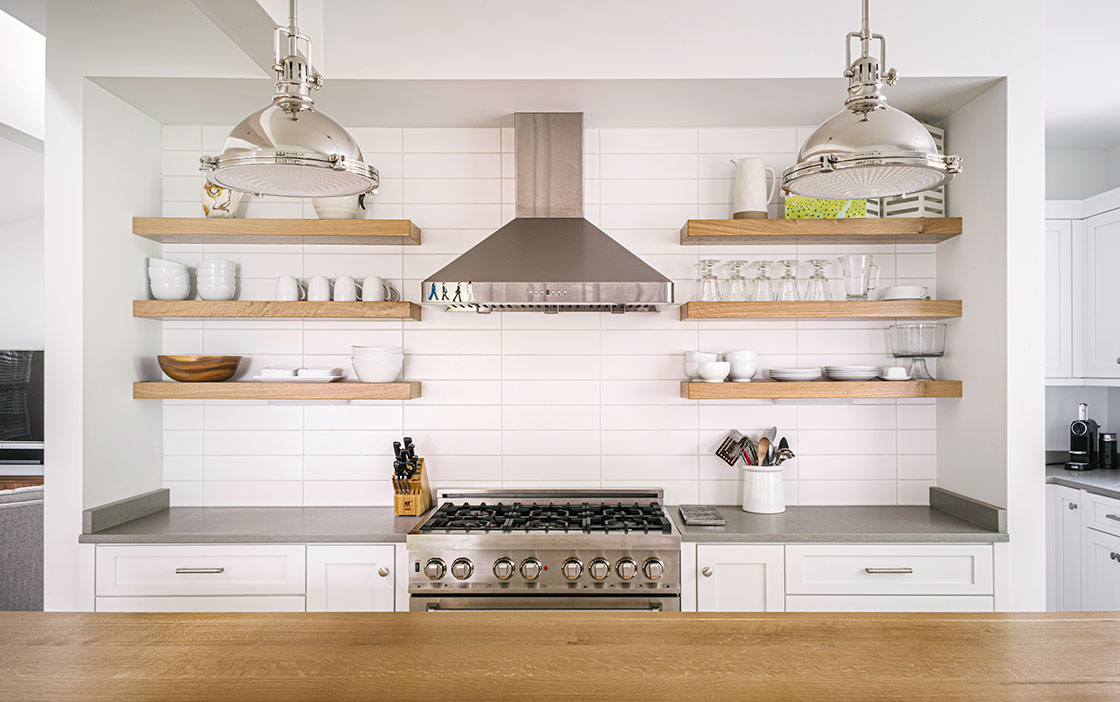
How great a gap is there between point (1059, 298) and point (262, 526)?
415cm

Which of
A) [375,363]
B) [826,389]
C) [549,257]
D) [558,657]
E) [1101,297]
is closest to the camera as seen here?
[558,657]

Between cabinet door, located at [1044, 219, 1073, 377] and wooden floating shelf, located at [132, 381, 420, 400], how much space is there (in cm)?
345

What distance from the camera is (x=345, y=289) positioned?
117 inches

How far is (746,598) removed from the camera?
264cm

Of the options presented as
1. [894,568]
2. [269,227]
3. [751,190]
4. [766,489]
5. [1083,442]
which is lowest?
[894,568]

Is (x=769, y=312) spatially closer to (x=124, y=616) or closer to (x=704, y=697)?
(x=704, y=697)

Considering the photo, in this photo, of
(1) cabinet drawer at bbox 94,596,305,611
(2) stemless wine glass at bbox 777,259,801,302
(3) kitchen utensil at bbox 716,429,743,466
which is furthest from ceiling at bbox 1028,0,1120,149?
(1) cabinet drawer at bbox 94,596,305,611

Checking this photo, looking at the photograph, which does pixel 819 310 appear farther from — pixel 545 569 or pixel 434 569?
pixel 434 569

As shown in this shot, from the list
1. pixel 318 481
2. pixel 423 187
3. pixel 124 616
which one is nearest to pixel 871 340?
pixel 423 187

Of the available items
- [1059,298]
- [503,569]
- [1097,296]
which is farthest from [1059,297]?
[503,569]

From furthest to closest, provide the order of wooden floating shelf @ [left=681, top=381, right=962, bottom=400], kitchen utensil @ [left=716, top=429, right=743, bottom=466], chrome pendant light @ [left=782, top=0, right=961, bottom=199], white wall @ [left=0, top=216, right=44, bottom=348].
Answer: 1. white wall @ [left=0, top=216, right=44, bottom=348]
2. kitchen utensil @ [left=716, top=429, right=743, bottom=466]
3. wooden floating shelf @ [left=681, top=381, right=962, bottom=400]
4. chrome pendant light @ [left=782, top=0, right=961, bottom=199]

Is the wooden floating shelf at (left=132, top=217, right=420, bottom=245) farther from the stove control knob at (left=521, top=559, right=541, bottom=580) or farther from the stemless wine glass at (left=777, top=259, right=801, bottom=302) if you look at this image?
the stemless wine glass at (left=777, top=259, right=801, bottom=302)

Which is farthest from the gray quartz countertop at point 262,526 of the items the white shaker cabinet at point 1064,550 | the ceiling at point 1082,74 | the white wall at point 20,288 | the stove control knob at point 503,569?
the white wall at point 20,288

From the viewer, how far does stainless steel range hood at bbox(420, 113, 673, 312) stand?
8.75 ft
